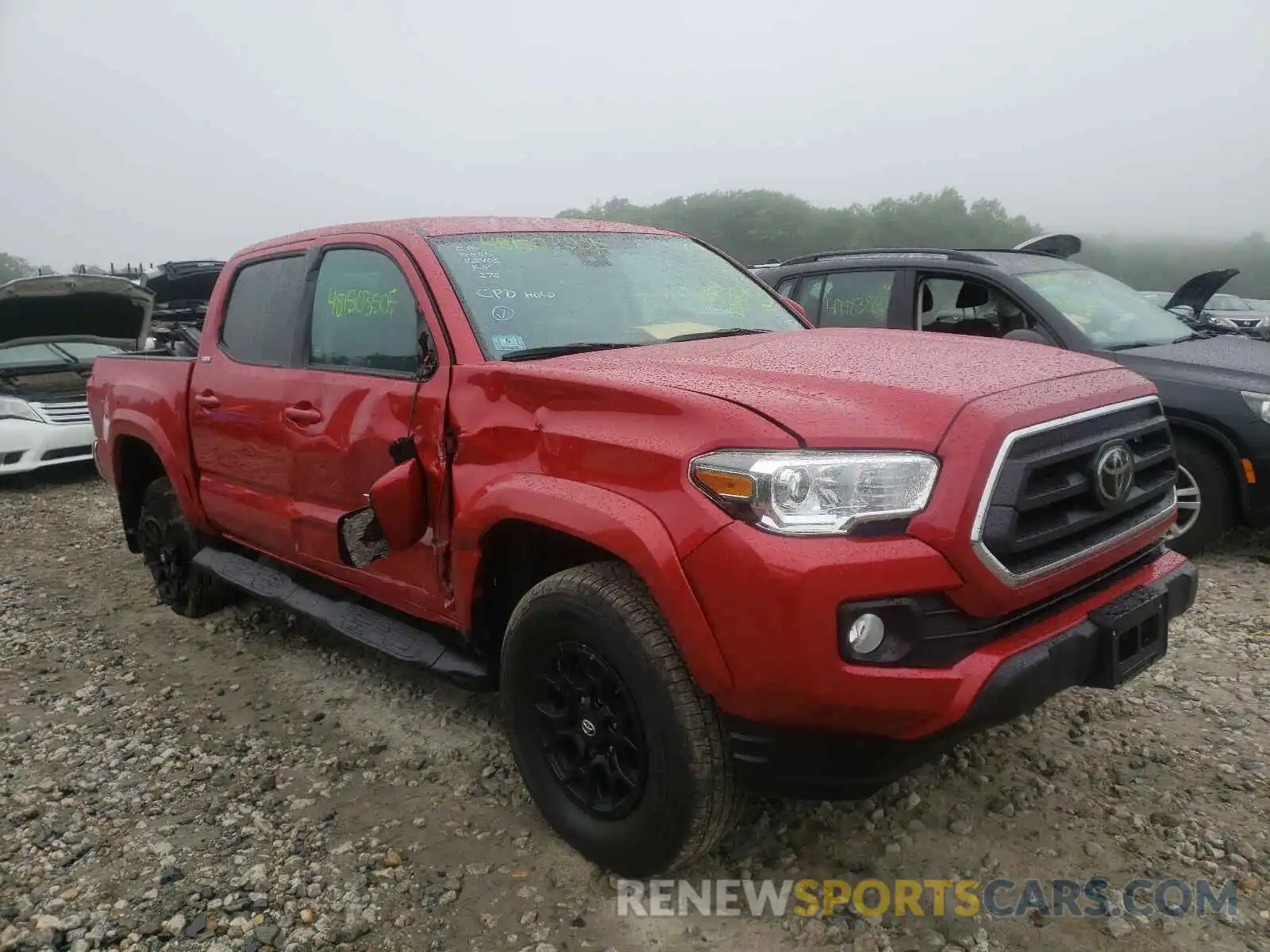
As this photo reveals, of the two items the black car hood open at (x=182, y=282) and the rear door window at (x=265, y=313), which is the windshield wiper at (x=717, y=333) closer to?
the rear door window at (x=265, y=313)

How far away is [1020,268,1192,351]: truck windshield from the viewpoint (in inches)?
205

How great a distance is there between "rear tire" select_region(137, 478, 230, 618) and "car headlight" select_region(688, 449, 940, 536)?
349 centimetres

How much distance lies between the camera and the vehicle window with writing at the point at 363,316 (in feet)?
10.2

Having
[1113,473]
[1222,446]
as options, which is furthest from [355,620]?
[1222,446]

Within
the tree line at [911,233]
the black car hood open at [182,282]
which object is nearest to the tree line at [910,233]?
the tree line at [911,233]

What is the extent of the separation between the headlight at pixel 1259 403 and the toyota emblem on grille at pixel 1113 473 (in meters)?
2.70

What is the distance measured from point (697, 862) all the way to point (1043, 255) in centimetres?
485

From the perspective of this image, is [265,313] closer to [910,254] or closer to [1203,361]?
[910,254]

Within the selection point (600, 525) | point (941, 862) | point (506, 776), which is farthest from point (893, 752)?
point (506, 776)

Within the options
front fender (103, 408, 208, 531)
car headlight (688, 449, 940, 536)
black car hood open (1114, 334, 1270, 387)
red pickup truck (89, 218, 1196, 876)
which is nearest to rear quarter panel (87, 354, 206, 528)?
front fender (103, 408, 208, 531)

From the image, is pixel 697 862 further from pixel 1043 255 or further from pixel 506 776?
pixel 1043 255

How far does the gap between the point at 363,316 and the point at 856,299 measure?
3720 mm

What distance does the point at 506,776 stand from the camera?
10.2 ft

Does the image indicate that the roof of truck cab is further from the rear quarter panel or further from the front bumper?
the front bumper
